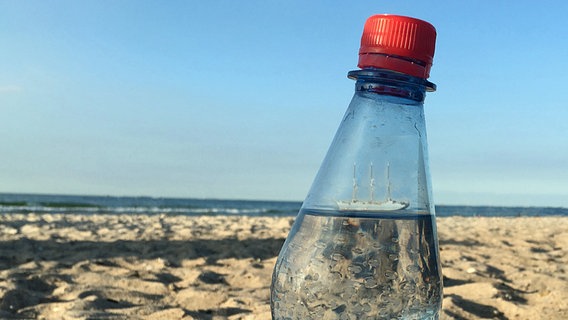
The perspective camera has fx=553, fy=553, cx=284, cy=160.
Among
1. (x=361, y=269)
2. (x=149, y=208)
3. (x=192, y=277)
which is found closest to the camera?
(x=361, y=269)

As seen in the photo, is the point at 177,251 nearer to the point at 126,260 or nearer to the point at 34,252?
the point at 126,260

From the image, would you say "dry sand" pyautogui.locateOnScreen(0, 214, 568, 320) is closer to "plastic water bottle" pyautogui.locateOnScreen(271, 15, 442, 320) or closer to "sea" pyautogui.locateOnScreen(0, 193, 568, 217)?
"plastic water bottle" pyautogui.locateOnScreen(271, 15, 442, 320)

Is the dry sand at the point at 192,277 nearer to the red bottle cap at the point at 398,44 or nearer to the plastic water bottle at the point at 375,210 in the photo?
the plastic water bottle at the point at 375,210

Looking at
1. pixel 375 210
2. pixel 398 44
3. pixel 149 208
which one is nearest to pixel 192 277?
pixel 375 210

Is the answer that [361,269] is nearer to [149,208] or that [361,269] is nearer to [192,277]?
[192,277]

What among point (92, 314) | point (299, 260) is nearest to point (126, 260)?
point (92, 314)
